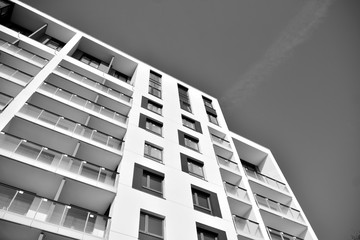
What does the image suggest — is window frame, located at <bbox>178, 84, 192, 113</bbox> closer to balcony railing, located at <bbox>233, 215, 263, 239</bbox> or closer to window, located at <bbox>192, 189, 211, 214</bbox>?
window, located at <bbox>192, 189, 211, 214</bbox>

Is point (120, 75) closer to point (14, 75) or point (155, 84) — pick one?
point (155, 84)

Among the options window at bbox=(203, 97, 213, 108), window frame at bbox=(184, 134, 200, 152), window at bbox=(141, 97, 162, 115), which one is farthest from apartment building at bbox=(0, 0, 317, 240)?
window at bbox=(203, 97, 213, 108)

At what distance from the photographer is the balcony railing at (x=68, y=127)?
18062mm

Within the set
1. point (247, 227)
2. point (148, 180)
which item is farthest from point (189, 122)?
point (247, 227)

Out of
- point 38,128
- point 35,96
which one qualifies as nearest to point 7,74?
point 35,96

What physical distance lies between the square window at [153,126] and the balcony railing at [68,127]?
3298mm

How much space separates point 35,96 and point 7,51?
5.18 metres

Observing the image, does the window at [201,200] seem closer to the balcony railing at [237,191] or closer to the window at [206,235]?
the window at [206,235]

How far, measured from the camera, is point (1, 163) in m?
14.8

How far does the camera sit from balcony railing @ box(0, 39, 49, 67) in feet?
73.8

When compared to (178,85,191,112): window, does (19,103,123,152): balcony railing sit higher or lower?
lower

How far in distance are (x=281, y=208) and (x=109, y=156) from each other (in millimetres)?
16267

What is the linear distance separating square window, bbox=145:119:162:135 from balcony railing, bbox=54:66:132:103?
11.2 ft

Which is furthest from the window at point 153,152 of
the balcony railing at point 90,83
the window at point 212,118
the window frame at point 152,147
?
the window at point 212,118
